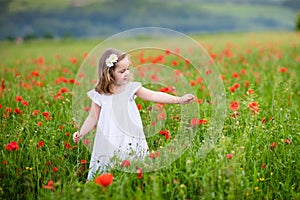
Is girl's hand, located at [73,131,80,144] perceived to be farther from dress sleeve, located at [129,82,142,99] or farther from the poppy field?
dress sleeve, located at [129,82,142,99]

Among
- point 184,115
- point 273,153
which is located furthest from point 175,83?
point 273,153

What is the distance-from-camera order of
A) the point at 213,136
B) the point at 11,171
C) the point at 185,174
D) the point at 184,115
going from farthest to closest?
the point at 184,115
the point at 213,136
the point at 11,171
the point at 185,174

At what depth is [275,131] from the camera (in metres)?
3.49

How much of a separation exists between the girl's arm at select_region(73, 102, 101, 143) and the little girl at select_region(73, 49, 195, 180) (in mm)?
16

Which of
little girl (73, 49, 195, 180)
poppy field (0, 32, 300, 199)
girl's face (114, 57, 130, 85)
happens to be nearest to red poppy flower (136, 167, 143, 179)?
poppy field (0, 32, 300, 199)

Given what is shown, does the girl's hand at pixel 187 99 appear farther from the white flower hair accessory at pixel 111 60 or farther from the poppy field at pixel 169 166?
the white flower hair accessory at pixel 111 60

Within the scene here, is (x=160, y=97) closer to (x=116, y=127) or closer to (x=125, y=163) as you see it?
(x=116, y=127)

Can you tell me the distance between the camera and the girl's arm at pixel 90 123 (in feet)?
11.3

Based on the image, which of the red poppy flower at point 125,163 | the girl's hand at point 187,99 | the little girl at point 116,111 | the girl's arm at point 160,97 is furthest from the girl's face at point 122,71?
the red poppy flower at point 125,163

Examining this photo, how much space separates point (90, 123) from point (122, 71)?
1.83 ft

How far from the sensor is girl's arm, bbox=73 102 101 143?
343 centimetres

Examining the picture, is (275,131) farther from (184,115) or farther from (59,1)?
(59,1)

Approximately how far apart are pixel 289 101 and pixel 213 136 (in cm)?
194

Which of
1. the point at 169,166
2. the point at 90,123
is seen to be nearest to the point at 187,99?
the point at 169,166
